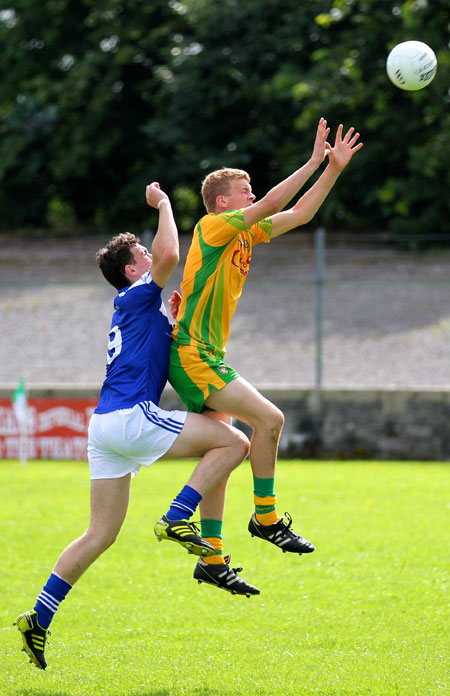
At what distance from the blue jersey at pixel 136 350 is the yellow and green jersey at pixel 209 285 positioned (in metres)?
0.17

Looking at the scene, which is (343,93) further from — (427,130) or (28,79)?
(28,79)

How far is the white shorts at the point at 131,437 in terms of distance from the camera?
5.03 metres

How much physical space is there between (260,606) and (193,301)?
103 inches

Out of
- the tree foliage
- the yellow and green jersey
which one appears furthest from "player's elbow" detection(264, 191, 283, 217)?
the tree foliage

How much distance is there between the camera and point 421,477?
12359 millimetres

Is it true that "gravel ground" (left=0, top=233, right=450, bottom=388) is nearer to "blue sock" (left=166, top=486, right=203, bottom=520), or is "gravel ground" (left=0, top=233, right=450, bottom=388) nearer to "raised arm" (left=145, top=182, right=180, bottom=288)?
"raised arm" (left=145, top=182, right=180, bottom=288)

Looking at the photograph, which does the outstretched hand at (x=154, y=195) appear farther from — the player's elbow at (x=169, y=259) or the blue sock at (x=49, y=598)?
the blue sock at (x=49, y=598)

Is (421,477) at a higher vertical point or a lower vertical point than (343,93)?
lower

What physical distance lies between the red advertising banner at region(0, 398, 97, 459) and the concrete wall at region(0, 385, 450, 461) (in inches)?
17.9

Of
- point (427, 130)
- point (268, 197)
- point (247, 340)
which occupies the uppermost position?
point (427, 130)

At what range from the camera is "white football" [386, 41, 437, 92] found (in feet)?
18.4

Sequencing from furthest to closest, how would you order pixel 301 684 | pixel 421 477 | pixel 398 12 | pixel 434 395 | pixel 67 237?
pixel 67 237, pixel 398 12, pixel 434 395, pixel 421 477, pixel 301 684

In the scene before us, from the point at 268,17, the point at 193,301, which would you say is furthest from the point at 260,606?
the point at 268,17

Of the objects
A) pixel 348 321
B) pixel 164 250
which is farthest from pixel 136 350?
pixel 348 321
